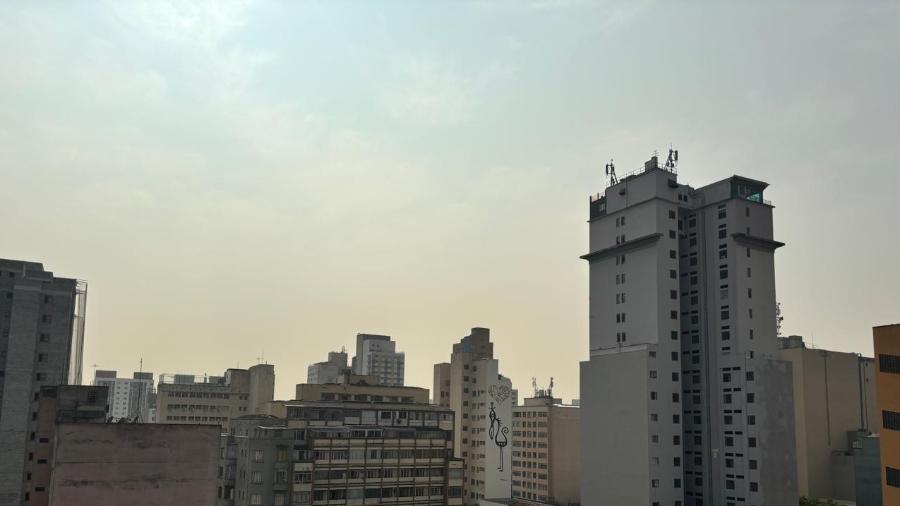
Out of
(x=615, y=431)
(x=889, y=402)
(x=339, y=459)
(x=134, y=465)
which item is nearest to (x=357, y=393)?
(x=339, y=459)

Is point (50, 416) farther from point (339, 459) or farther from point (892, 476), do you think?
point (892, 476)

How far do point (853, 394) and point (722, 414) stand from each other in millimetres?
64167

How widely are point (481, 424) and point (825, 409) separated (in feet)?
221

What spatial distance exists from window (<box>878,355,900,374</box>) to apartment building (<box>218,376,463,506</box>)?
66583 mm

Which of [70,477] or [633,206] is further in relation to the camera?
[633,206]

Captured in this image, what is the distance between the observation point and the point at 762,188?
101688 millimetres

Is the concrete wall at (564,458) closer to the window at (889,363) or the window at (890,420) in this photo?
the window at (890,420)

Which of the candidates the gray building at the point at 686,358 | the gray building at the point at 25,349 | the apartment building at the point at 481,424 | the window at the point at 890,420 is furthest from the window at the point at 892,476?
the apartment building at the point at 481,424

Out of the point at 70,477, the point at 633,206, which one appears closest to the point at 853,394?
the point at 633,206

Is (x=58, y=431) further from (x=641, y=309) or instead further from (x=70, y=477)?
(x=641, y=309)

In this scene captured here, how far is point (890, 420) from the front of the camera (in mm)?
54969

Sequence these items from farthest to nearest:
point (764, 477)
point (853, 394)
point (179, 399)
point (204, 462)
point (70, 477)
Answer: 1. point (179, 399)
2. point (853, 394)
3. point (764, 477)
4. point (204, 462)
5. point (70, 477)

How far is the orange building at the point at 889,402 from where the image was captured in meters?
54.1

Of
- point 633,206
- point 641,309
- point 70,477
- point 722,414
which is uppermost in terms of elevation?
point 633,206
